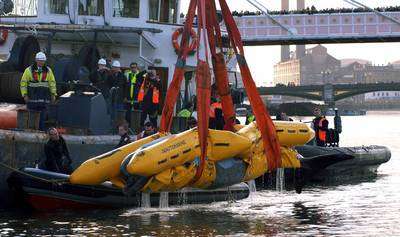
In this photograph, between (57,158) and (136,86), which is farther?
(136,86)

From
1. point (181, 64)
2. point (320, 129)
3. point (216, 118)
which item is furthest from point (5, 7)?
point (181, 64)

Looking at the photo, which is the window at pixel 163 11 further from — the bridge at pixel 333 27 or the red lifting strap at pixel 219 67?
the bridge at pixel 333 27

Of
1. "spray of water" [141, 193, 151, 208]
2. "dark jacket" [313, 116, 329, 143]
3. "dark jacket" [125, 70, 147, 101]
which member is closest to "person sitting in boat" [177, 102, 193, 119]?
"dark jacket" [125, 70, 147, 101]

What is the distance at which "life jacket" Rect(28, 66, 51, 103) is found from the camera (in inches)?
749

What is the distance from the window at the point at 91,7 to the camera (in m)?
24.3

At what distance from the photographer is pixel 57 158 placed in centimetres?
1753

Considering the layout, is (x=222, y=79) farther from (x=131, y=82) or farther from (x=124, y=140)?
(x=131, y=82)

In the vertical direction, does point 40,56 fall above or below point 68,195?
above

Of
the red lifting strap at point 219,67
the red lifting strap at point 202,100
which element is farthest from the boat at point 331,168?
the red lifting strap at point 202,100

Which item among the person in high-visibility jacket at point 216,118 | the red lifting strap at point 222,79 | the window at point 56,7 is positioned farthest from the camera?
the window at point 56,7

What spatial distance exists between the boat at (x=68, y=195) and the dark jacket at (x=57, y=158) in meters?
0.41

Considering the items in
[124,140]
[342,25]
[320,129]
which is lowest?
[124,140]

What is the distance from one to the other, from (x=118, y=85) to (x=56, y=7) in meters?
5.40

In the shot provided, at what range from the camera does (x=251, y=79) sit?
17.0m
